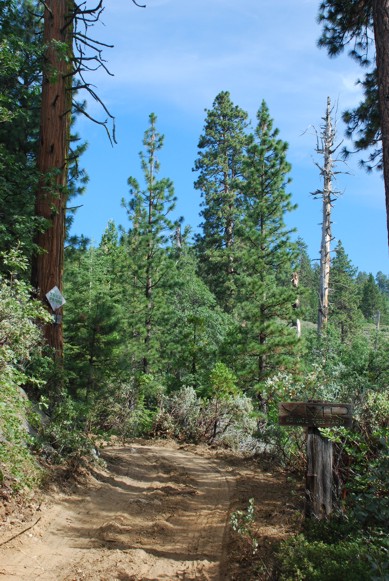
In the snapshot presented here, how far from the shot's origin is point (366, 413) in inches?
226

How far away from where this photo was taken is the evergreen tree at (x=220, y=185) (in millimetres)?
35250

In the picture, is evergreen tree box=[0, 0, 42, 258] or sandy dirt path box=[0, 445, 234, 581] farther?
evergreen tree box=[0, 0, 42, 258]

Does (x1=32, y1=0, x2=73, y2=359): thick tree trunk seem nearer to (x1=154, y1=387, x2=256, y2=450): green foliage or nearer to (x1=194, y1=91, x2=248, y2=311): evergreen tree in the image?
(x1=154, y1=387, x2=256, y2=450): green foliage

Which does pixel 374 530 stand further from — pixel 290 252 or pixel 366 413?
pixel 290 252

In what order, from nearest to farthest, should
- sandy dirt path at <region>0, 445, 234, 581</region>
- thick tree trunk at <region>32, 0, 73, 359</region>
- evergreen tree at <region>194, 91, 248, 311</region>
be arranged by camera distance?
Result: sandy dirt path at <region>0, 445, 234, 581</region>
thick tree trunk at <region>32, 0, 73, 359</region>
evergreen tree at <region>194, 91, 248, 311</region>

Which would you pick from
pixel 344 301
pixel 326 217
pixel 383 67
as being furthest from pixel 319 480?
pixel 344 301

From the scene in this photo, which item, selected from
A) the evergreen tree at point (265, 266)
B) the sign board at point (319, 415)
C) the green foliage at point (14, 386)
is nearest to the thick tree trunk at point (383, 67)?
the sign board at point (319, 415)

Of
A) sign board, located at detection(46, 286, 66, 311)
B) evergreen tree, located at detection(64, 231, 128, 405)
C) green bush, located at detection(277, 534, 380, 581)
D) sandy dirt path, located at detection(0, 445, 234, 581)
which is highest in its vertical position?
sign board, located at detection(46, 286, 66, 311)

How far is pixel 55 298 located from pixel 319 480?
5.14m

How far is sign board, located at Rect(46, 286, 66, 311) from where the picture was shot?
809 cm

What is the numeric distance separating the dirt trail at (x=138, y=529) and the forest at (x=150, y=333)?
1.93 ft

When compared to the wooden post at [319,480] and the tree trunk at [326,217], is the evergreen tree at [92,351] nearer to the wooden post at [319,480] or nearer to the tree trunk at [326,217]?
the wooden post at [319,480]

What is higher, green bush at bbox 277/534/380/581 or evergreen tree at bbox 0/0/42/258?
evergreen tree at bbox 0/0/42/258

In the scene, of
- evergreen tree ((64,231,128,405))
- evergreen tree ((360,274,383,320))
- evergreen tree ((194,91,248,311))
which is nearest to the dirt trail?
evergreen tree ((64,231,128,405))
